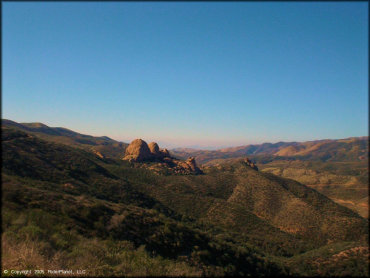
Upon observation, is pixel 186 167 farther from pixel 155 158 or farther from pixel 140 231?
pixel 140 231

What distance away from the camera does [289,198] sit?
164 ft

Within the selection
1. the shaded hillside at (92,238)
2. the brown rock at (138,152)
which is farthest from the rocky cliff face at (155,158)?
the shaded hillside at (92,238)

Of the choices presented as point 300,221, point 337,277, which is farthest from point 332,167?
point 337,277

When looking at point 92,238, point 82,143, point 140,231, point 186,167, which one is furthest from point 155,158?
point 92,238

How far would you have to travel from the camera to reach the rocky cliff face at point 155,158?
82.4m

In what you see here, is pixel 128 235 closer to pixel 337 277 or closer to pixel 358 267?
pixel 337 277

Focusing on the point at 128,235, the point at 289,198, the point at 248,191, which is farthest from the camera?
the point at 248,191

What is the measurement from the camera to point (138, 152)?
283ft

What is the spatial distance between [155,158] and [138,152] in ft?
27.9

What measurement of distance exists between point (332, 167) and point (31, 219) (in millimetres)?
210228

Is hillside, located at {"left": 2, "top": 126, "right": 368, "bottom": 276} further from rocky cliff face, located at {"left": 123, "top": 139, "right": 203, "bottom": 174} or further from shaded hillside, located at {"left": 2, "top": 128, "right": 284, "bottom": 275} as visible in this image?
→ rocky cliff face, located at {"left": 123, "top": 139, "right": 203, "bottom": 174}

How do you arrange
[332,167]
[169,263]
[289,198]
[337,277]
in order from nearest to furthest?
[169,263]
[337,277]
[289,198]
[332,167]

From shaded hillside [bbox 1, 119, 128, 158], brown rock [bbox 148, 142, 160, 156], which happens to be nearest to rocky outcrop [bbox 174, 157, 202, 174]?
brown rock [bbox 148, 142, 160, 156]

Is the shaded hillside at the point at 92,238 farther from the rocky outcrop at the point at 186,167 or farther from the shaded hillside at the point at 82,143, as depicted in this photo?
the rocky outcrop at the point at 186,167
